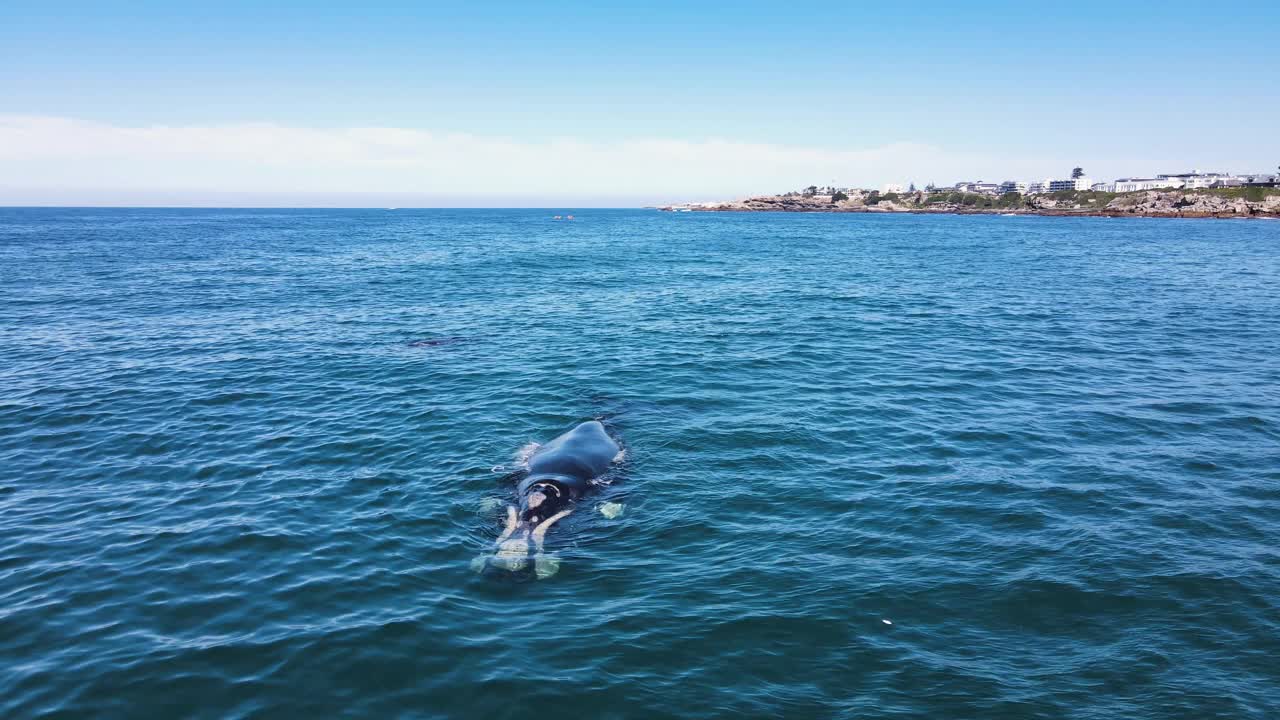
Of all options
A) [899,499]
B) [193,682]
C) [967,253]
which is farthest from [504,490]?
[967,253]

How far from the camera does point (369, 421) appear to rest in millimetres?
21844

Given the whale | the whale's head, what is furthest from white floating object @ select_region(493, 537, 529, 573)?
the whale's head

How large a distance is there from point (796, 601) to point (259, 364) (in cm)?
2606

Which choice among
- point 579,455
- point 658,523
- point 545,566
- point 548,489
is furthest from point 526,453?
point 545,566

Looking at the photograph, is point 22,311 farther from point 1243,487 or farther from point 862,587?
point 1243,487

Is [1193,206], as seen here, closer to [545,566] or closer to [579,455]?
[579,455]

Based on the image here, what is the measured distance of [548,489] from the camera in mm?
15328

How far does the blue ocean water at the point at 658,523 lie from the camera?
1008cm

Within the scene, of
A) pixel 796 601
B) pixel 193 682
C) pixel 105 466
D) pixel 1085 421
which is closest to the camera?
pixel 193 682

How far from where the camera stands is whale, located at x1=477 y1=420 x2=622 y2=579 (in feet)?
43.9

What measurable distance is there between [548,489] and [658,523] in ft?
8.69

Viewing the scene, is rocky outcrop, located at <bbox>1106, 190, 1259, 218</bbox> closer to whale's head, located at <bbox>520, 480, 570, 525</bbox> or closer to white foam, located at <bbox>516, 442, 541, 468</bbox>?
white foam, located at <bbox>516, 442, 541, 468</bbox>

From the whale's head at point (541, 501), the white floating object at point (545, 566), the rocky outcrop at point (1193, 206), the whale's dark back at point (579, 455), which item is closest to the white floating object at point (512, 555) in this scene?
the white floating object at point (545, 566)

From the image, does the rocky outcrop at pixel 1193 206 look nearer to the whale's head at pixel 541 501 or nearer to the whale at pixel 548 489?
the whale at pixel 548 489
